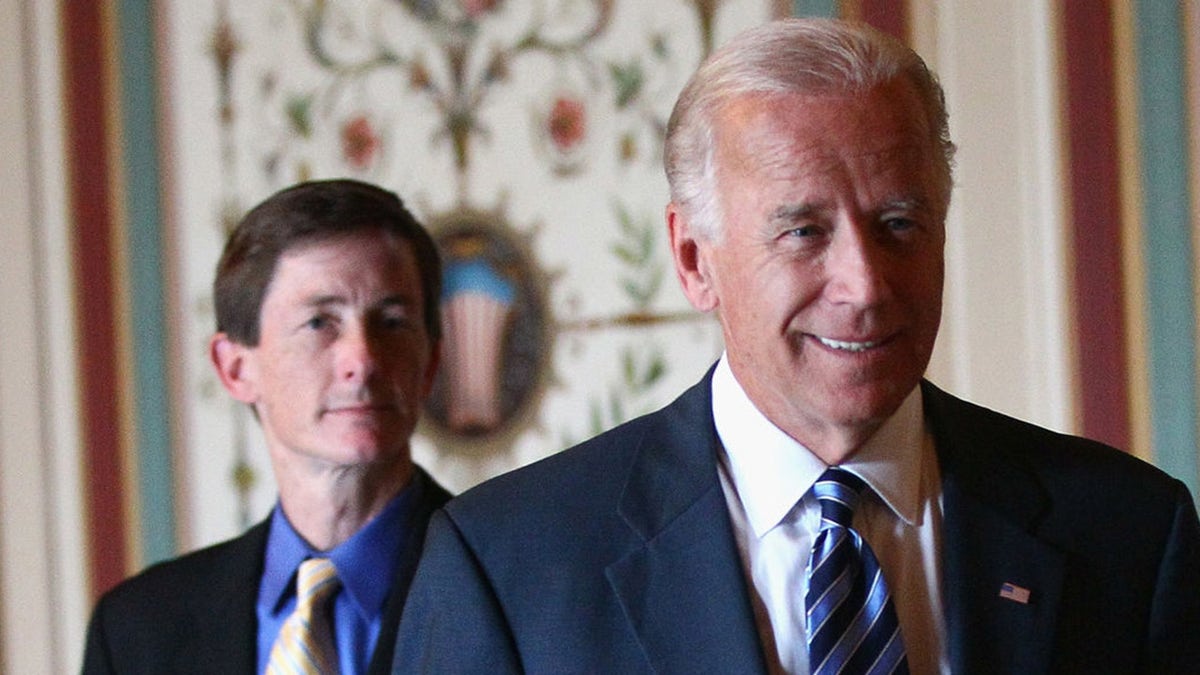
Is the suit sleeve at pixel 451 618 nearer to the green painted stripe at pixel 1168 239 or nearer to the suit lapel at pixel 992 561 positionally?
the suit lapel at pixel 992 561

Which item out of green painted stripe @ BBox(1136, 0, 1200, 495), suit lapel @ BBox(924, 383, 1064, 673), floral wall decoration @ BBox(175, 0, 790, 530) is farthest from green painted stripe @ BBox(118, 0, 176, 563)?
suit lapel @ BBox(924, 383, 1064, 673)

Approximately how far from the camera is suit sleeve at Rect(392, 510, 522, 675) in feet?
4.81

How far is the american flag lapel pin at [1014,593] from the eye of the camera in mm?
1463

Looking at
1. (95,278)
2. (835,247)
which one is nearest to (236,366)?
(835,247)

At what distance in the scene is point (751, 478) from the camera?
4.99 feet

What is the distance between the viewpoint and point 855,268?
4.58ft

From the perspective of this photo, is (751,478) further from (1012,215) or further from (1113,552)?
(1012,215)

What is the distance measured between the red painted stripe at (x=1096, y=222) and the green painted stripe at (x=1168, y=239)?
5cm

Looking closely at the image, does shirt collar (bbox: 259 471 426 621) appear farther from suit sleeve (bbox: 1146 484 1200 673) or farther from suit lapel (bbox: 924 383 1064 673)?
suit sleeve (bbox: 1146 484 1200 673)

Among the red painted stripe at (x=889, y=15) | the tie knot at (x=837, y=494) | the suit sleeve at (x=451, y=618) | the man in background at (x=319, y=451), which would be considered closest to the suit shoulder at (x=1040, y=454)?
the tie knot at (x=837, y=494)

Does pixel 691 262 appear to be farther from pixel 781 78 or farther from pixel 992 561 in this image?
pixel 992 561

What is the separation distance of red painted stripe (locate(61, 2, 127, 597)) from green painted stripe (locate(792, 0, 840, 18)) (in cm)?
140

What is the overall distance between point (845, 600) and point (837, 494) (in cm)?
11

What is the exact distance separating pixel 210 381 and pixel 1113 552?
2193 millimetres
